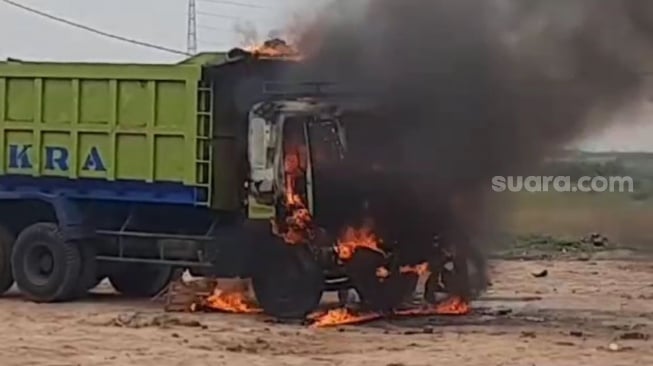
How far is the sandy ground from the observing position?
55.0ft

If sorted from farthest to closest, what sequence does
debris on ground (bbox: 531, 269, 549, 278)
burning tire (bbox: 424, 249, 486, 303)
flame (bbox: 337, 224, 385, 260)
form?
debris on ground (bbox: 531, 269, 549, 278), burning tire (bbox: 424, 249, 486, 303), flame (bbox: 337, 224, 385, 260)

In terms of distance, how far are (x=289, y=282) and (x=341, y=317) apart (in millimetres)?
690

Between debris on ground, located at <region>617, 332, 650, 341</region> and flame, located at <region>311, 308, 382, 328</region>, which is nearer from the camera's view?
debris on ground, located at <region>617, 332, 650, 341</region>

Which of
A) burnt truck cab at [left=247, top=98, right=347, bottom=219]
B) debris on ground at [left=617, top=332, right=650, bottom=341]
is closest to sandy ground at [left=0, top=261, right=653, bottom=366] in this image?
debris on ground at [left=617, top=332, right=650, bottom=341]

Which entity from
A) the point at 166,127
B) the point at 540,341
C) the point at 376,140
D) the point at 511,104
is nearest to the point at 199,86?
the point at 166,127

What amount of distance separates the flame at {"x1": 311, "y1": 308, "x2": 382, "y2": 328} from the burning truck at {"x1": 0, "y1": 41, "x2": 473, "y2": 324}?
16 cm

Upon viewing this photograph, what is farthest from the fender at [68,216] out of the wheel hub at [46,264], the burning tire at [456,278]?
the burning tire at [456,278]

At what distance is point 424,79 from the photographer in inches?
774

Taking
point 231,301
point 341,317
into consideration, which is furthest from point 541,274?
point 341,317

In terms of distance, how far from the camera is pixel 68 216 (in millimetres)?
21438

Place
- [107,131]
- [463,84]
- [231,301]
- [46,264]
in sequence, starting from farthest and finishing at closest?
[46,264] < [107,131] < [231,301] < [463,84]

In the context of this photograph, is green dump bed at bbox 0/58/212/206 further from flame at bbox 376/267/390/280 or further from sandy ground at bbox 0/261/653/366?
flame at bbox 376/267/390/280

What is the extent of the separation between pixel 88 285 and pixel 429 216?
456 centimetres

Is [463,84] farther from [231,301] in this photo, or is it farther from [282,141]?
[231,301]
